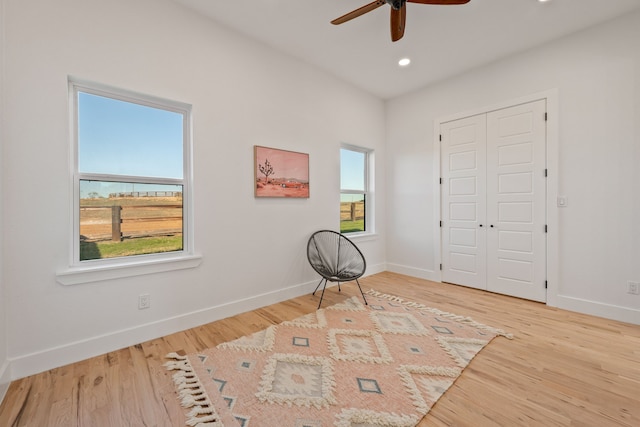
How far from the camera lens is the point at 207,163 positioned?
259 cm

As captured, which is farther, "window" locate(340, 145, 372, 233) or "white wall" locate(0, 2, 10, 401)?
"window" locate(340, 145, 372, 233)

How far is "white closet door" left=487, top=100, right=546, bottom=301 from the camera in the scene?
3121 mm

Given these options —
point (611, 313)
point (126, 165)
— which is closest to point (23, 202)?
point (126, 165)

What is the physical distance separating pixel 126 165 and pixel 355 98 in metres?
3.18

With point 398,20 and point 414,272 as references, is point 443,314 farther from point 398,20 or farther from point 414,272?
point 398,20

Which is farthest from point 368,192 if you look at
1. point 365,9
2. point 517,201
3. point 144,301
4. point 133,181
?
point 144,301

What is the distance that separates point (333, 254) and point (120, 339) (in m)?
2.34

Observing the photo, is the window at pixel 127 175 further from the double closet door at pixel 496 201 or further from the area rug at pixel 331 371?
the double closet door at pixel 496 201

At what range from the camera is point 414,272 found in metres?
4.30

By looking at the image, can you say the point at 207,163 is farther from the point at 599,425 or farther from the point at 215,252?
the point at 599,425

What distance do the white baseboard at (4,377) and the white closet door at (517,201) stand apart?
14.9 feet

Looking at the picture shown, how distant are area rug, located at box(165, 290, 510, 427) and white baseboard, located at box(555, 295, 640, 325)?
1225 mm

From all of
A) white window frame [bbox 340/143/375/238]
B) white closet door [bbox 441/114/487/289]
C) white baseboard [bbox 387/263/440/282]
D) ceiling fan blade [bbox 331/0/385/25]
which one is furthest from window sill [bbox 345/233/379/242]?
ceiling fan blade [bbox 331/0/385/25]

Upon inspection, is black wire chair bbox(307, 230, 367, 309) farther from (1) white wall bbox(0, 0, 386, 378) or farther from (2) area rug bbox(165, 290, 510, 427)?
(2) area rug bbox(165, 290, 510, 427)
